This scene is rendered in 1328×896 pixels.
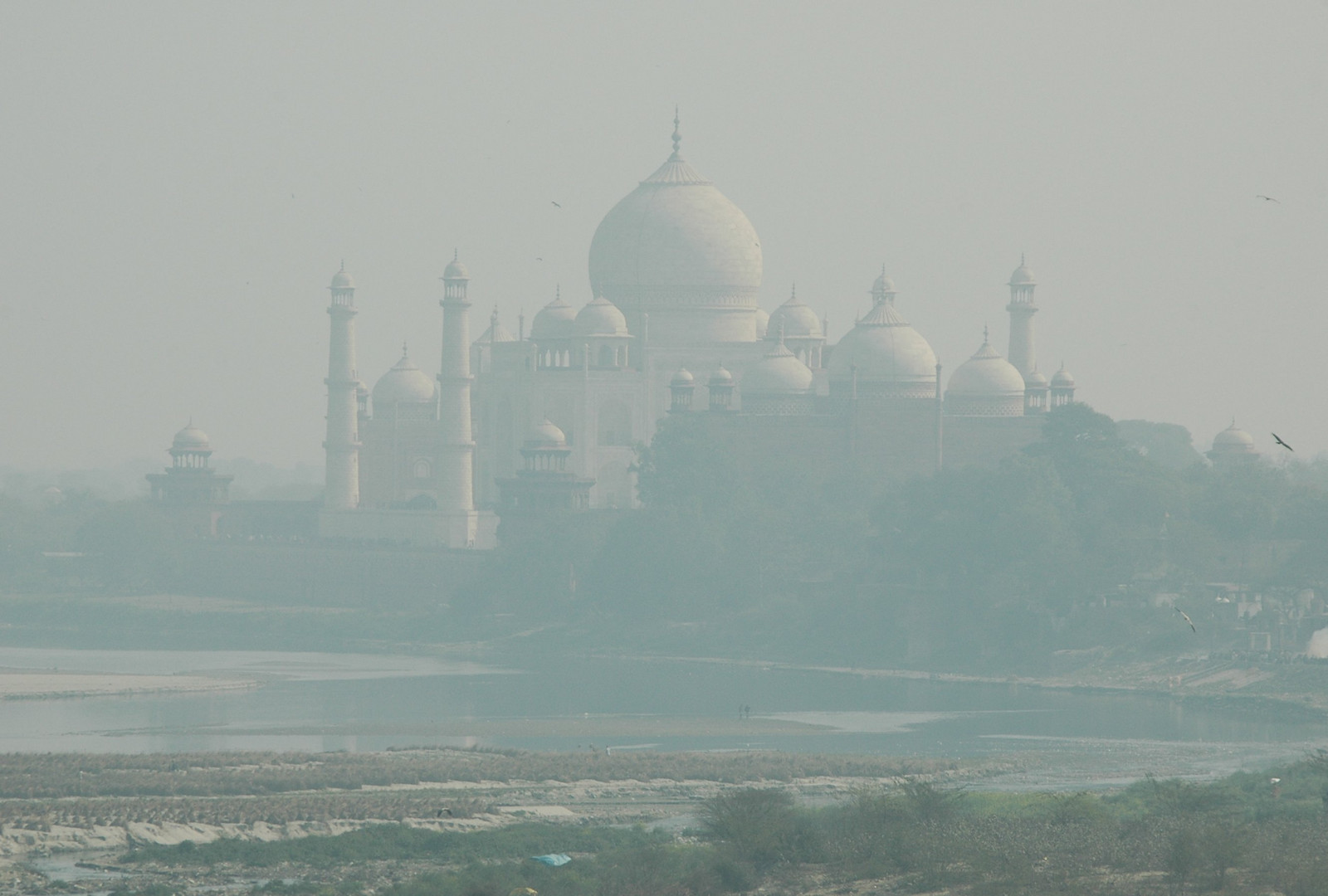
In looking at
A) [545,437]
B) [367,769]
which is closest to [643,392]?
[545,437]

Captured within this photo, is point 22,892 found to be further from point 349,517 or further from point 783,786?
point 349,517

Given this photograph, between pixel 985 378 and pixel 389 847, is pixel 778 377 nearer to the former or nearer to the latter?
pixel 985 378

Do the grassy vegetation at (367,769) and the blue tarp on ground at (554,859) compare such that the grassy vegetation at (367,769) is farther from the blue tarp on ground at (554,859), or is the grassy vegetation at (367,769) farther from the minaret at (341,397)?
the minaret at (341,397)

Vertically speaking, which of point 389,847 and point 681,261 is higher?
point 681,261

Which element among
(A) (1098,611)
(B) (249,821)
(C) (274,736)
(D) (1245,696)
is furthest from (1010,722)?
(B) (249,821)

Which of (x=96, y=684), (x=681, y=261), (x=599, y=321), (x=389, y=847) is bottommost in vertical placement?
(x=389, y=847)

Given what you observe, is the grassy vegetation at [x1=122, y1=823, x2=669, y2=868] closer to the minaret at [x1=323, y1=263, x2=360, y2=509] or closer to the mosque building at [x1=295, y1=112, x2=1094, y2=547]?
the mosque building at [x1=295, y1=112, x2=1094, y2=547]

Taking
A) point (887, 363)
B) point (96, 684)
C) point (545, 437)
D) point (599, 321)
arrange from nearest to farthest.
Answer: point (96, 684)
point (545, 437)
point (887, 363)
point (599, 321)
